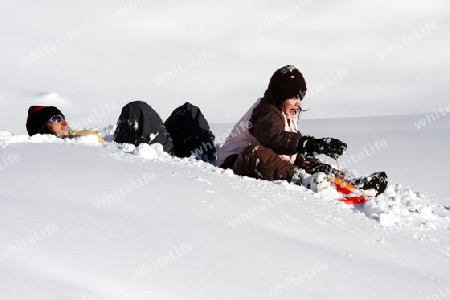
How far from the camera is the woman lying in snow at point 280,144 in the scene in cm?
390

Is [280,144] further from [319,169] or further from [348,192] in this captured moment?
[348,192]

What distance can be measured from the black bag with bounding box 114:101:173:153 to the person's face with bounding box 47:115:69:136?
1.72 feet

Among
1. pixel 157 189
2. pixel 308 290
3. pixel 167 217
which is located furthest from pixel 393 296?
pixel 157 189

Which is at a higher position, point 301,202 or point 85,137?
point 85,137

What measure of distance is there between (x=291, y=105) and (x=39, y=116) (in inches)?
85.1

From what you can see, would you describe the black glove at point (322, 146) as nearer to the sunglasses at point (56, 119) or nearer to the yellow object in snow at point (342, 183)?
the yellow object in snow at point (342, 183)

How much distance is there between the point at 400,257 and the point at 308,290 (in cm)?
99

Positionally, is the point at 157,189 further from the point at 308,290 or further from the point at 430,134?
the point at 430,134

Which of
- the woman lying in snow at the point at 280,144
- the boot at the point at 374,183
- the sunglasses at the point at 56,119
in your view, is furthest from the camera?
the sunglasses at the point at 56,119

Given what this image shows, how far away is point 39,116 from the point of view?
16.0 feet

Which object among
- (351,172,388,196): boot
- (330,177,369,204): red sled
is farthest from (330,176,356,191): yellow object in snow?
(351,172,388,196): boot

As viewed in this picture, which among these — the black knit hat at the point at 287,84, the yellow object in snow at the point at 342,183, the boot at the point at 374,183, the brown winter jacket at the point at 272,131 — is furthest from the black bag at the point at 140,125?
the boot at the point at 374,183

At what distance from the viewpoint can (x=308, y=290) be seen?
6.35 ft

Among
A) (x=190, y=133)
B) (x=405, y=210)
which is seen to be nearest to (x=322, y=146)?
(x=405, y=210)
